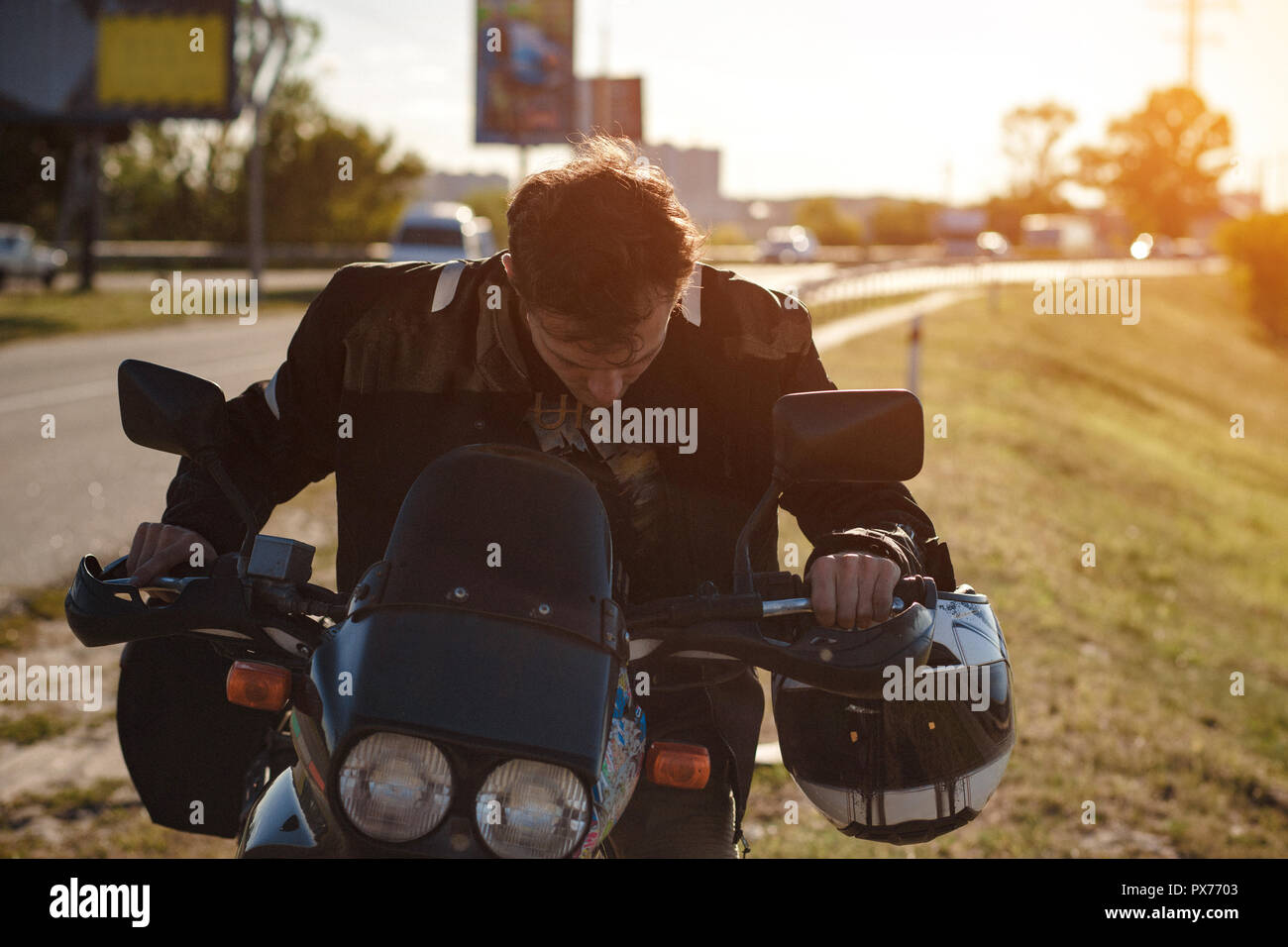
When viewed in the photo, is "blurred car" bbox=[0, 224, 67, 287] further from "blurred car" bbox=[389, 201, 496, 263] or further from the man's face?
the man's face

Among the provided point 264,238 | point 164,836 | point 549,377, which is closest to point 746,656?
point 549,377

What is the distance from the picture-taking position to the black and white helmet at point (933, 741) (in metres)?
1.88

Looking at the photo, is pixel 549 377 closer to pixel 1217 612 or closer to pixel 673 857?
pixel 673 857

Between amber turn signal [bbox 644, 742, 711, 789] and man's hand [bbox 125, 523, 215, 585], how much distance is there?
797mm

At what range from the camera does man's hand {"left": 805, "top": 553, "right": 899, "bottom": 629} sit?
1820mm

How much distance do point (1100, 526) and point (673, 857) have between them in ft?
34.9

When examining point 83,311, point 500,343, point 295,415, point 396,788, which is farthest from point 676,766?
point 83,311

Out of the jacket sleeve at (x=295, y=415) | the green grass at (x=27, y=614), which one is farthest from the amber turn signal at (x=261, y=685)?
the green grass at (x=27, y=614)

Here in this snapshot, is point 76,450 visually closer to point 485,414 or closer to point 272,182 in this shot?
point 485,414

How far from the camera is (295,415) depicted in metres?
2.46

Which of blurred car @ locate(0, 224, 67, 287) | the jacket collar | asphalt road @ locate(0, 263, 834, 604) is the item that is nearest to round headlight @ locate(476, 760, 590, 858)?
the jacket collar

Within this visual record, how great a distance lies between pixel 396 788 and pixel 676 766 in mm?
477

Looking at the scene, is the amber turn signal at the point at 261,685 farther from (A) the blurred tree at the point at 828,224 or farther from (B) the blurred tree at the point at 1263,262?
(A) the blurred tree at the point at 828,224

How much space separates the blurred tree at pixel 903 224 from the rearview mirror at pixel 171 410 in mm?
77976
